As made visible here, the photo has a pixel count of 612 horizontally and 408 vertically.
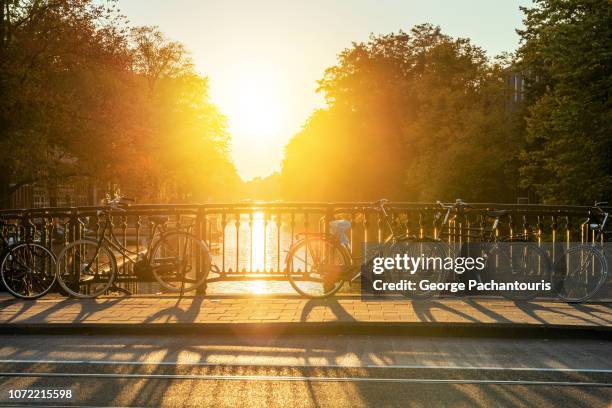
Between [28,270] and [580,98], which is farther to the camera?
[580,98]

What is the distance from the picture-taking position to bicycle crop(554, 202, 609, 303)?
10.3 meters

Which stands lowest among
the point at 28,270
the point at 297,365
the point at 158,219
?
the point at 297,365

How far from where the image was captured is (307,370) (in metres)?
6.85

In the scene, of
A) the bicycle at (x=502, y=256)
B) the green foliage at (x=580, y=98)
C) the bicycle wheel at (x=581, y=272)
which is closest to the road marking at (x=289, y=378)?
the bicycle at (x=502, y=256)

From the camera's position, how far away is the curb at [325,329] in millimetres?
8531

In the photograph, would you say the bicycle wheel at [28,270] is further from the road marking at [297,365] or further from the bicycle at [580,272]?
the bicycle at [580,272]

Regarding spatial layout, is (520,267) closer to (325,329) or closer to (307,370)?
(325,329)

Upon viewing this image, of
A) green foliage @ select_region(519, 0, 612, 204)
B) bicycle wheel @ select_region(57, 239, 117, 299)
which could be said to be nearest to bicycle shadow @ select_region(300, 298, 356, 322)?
bicycle wheel @ select_region(57, 239, 117, 299)

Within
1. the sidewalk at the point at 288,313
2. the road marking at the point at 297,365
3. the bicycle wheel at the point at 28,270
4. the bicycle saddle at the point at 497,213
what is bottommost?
the road marking at the point at 297,365

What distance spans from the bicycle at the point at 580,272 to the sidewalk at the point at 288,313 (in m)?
→ 0.24

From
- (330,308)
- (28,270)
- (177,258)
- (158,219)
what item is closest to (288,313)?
(330,308)

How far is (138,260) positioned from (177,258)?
1.78 feet

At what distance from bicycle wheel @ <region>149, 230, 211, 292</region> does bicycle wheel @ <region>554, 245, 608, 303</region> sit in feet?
15.0

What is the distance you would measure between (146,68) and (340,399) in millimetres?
42896
